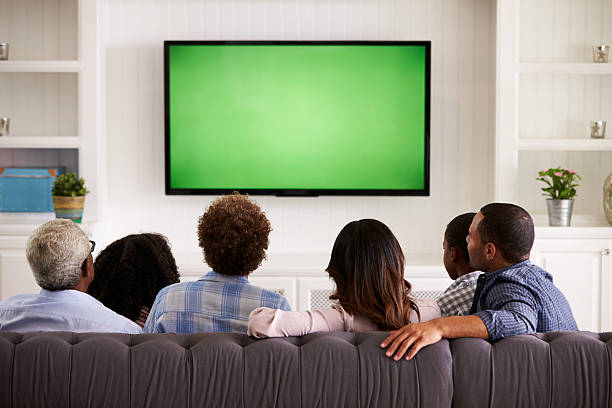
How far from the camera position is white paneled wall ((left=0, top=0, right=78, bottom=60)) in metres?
4.18

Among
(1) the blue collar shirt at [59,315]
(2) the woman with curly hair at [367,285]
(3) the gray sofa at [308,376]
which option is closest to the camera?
(3) the gray sofa at [308,376]

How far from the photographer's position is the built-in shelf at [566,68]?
12.6 feet

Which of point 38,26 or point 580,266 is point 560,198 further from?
point 38,26

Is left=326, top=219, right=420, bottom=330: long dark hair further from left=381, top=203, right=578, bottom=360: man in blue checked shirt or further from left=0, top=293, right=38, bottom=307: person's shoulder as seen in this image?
left=0, top=293, right=38, bottom=307: person's shoulder

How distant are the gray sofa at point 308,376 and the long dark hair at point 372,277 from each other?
0.15 metres

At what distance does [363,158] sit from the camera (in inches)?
164

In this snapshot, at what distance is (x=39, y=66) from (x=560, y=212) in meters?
3.24

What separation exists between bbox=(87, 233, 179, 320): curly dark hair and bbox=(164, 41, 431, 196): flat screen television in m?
2.06

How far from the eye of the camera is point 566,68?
386 cm

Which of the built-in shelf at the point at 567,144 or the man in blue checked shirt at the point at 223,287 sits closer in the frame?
the man in blue checked shirt at the point at 223,287

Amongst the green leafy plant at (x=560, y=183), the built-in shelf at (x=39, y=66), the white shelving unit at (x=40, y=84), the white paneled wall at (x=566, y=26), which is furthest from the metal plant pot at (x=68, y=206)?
the white paneled wall at (x=566, y=26)

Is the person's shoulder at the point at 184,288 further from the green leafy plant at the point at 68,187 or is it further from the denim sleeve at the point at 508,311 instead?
the green leafy plant at the point at 68,187

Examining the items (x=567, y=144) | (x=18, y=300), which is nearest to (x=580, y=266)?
(x=567, y=144)

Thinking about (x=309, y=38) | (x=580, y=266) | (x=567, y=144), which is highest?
(x=309, y=38)
